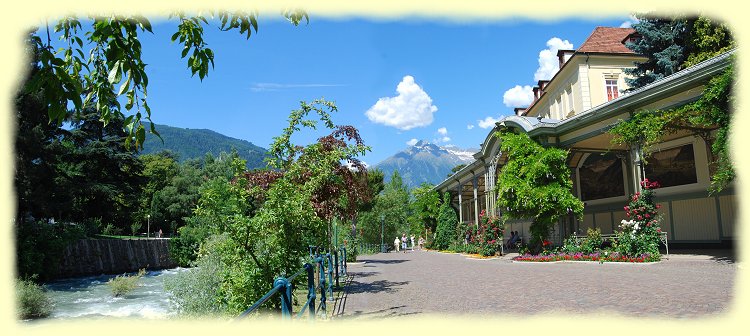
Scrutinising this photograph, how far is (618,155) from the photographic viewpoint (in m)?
18.3

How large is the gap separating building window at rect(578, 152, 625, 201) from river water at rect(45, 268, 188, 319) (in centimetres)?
2002

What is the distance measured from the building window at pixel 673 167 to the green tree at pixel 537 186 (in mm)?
4852

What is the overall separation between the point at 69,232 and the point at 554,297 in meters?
24.9

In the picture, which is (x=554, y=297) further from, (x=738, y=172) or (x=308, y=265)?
(x=738, y=172)

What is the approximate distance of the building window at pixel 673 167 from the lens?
1991 cm

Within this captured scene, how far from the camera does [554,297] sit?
26.9 feet

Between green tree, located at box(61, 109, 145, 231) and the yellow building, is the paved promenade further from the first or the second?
green tree, located at box(61, 109, 145, 231)

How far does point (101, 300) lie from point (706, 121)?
20.1m

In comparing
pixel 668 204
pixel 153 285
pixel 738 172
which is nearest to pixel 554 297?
pixel 738 172

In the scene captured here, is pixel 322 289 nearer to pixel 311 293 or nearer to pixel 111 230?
pixel 311 293

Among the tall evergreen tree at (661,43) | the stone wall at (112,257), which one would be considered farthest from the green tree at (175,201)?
the tall evergreen tree at (661,43)

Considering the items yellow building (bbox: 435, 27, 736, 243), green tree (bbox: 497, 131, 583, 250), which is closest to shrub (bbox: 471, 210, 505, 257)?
yellow building (bbox: 435, 27, 736, 243)

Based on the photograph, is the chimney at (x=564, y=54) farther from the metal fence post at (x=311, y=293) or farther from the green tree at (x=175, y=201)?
the green tree at (x=175, y=201)

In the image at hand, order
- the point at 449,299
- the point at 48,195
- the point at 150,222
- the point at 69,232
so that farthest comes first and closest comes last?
the point at 150,222 < the point at 48,195 < the point at 69,232 < the point at 449,299
